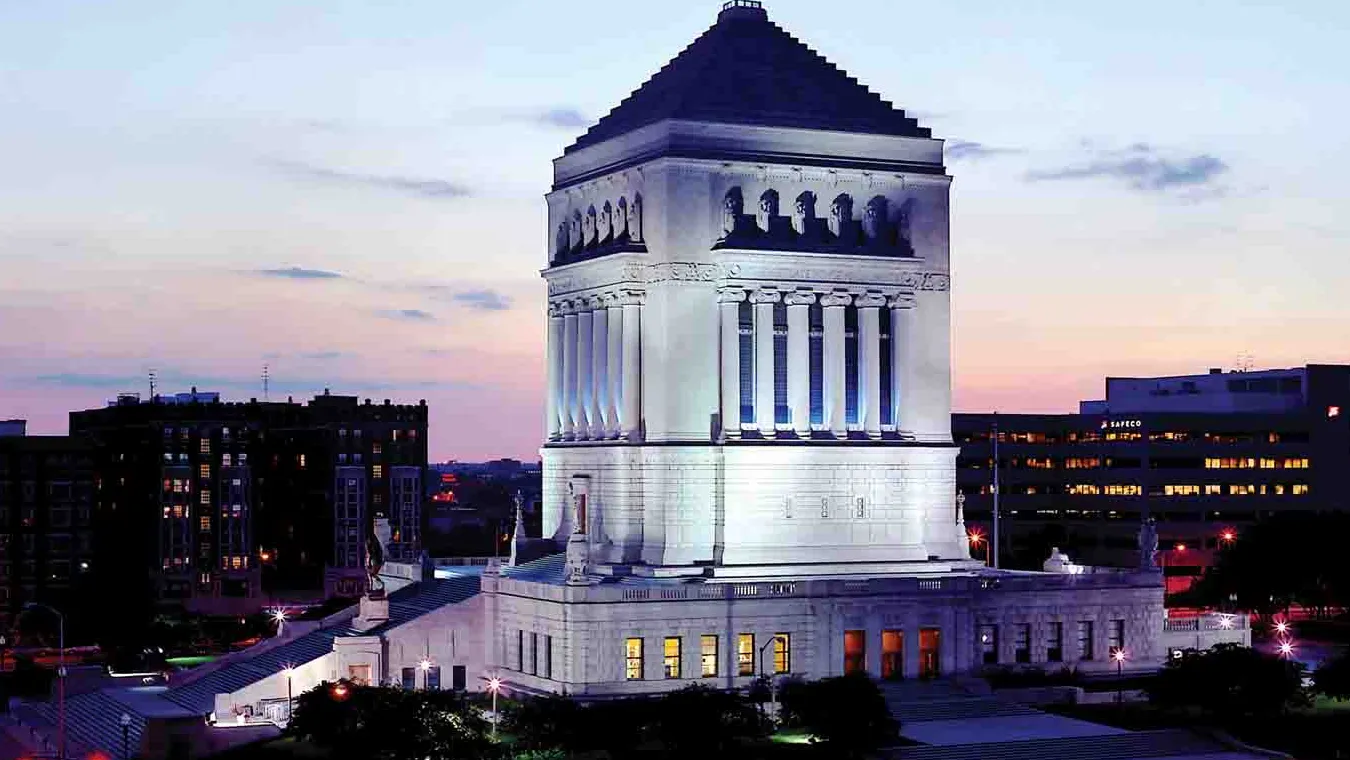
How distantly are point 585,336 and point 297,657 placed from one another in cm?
2309

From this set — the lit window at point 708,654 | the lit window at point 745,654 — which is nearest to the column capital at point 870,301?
the lit window at point 745,654

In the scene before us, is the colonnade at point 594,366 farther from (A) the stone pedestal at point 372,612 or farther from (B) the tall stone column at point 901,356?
(A) the stone pedestal at point 372,612

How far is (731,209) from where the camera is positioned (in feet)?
379

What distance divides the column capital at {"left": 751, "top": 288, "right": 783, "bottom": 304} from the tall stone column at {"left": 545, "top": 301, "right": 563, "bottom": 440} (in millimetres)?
13860

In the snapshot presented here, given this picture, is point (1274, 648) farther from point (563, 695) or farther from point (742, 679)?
point (563, 695)

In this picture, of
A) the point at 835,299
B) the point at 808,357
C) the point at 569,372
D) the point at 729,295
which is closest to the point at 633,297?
the point at 729,295

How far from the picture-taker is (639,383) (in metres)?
116

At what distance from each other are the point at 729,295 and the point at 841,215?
25.7ft

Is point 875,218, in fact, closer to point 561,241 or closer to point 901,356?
point 901,356

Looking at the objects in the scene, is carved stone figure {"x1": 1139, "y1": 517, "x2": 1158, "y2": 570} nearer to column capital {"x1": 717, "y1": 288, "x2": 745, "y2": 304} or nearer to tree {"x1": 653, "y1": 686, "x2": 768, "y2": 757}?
column capital {"x1": 717, "y1": 288, "x2": 745, "y2": 304}

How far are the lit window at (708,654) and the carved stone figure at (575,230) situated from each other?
2775 centimetres

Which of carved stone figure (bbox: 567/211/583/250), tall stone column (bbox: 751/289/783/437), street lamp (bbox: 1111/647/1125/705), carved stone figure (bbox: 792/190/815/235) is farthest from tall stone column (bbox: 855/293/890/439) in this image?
carved stone figure (bbox: 567/211/583/250)

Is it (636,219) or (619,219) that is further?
(619,219)

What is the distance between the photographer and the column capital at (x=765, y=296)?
115375 mm
